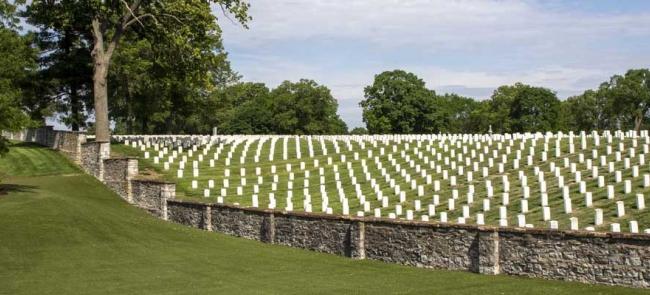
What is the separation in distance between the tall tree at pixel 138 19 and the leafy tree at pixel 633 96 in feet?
247

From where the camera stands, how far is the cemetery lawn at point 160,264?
14.1m

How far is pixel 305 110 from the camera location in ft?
386

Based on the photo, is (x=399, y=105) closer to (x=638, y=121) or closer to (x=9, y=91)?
(x=638, y=121)

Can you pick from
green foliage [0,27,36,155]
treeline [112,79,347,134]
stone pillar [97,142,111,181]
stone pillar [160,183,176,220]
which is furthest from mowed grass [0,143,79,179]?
treeline [112,79,347,134]

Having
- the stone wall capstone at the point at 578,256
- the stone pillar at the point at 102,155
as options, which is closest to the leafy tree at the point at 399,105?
the stone pillar at the point at 102,155

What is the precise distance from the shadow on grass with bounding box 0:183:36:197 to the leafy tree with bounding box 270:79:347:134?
8476 cm

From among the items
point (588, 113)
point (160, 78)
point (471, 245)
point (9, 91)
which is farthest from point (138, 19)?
point (588, 113)

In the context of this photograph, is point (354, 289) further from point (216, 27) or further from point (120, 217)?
point (216, 27)

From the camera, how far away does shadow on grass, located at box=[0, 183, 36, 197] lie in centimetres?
2887

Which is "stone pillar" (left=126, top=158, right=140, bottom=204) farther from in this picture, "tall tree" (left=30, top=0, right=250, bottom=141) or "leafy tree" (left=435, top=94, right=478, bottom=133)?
"leafy tree" (left=435, top=94, right=478, bottom=133)

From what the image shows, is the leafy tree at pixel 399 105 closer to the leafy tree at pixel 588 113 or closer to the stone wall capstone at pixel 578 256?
the leafy tree at pixel 588 113

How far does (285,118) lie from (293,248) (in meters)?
95.3

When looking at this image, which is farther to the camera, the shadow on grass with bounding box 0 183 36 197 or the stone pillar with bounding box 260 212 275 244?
the shadow on grass with bounding box 0 183 36 197

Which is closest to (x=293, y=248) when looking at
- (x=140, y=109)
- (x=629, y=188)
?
(x=629, y=188)
